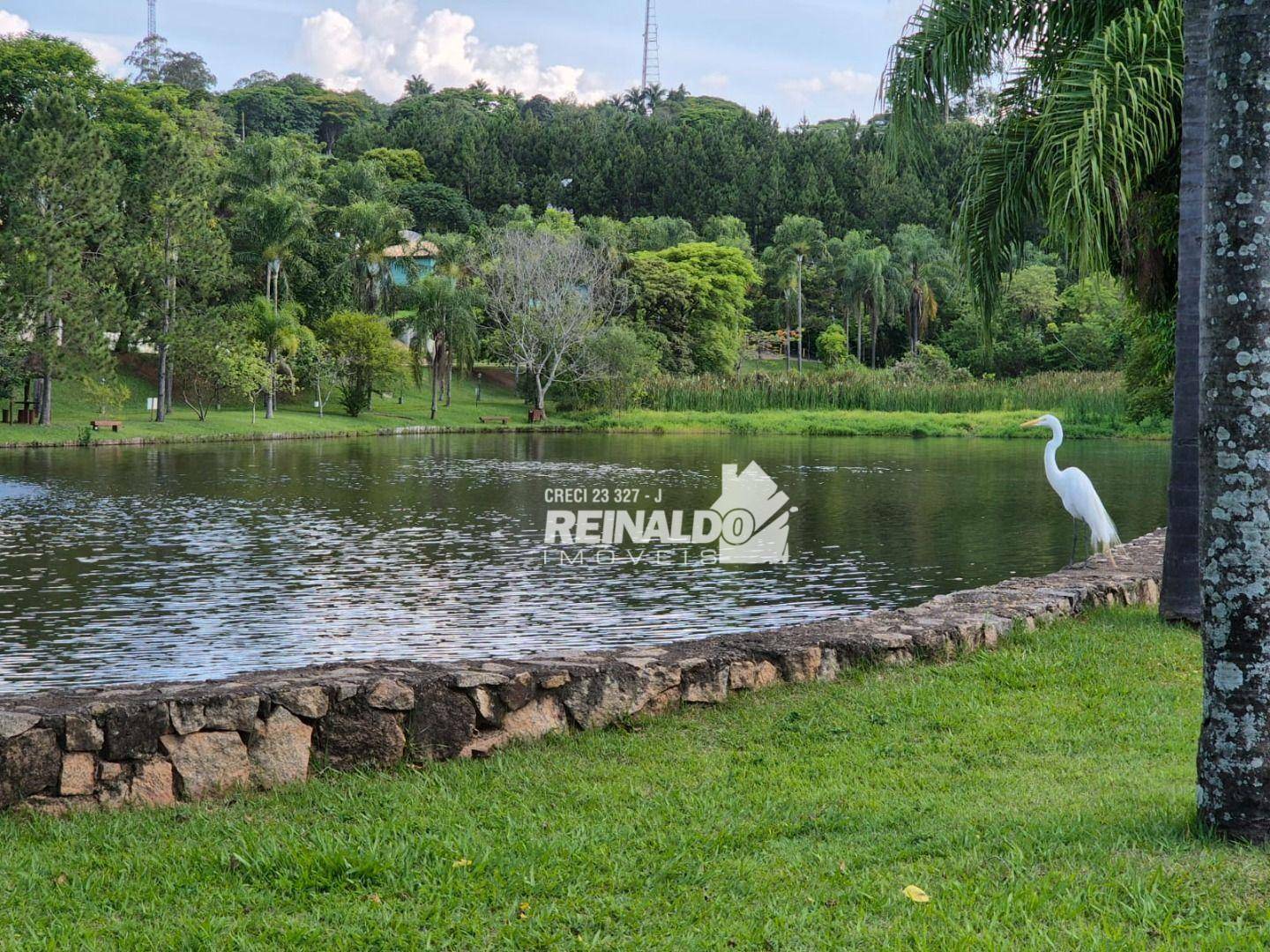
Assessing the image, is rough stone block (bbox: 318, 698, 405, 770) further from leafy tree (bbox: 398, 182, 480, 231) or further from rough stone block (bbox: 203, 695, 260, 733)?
leafy tree (bbox: 398, 182, 480, 231)

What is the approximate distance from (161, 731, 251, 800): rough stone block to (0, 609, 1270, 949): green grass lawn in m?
0.22

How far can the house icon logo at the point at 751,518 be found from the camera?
17.0m

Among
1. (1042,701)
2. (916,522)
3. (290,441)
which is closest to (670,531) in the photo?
(916,522)

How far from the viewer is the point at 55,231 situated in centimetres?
3634

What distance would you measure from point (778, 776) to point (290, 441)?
38.1 meters

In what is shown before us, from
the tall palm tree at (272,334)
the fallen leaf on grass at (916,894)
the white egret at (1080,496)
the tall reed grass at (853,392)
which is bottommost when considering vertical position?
the fallen leaf on grass at (916,894)

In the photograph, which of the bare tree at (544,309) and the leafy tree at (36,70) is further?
the bare tree at (544,309)

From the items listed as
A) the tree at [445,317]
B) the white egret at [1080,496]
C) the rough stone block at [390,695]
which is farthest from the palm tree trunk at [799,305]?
the rough stone block at [390,695]

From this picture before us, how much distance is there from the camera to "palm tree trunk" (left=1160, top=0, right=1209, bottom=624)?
7879mm

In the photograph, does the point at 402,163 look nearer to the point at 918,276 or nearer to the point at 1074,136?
the point at 918,276

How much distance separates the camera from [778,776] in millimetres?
5535

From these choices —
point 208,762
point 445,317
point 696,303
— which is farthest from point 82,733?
point 696,303

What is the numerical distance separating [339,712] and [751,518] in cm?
1696

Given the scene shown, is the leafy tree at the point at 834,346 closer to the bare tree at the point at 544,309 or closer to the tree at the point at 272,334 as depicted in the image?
the bare tree at the point at 544,309
